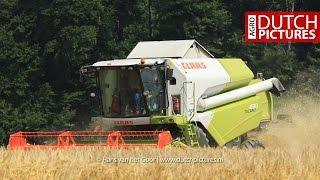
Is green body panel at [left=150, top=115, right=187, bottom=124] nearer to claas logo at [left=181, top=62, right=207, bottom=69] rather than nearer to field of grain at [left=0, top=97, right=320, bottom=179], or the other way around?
claas logo at [left=181, top=62, right=207, bottom=69]

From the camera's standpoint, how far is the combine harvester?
1089 cm

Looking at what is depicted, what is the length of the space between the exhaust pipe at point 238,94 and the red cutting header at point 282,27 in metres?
13.8

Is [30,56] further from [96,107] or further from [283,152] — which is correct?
[283,152]

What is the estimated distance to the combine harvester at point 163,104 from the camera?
35.7 ft

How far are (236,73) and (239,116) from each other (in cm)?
100

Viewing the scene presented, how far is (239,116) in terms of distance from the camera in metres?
12.5

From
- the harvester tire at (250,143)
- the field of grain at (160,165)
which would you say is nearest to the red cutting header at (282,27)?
the harvester tire at (250,143)

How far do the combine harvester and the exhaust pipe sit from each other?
0.07 feet

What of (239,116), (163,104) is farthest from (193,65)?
(239,116)

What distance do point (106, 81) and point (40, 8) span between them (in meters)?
19.6

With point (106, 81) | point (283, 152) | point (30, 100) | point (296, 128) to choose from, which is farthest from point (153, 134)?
point (30, 100)

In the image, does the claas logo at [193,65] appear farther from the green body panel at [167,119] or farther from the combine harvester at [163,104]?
the green body panel at [167,119]

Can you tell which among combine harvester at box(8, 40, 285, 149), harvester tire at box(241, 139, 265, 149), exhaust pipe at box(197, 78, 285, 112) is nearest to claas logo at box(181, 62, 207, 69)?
combine harvester at box(8, 40, 285, 149)

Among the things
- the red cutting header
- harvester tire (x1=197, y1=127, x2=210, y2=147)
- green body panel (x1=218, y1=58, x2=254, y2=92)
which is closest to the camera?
harvester tire (x1=197, y1=127, x2=210, y2=147)
